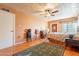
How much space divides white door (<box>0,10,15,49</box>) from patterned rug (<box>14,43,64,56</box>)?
1.40 ft

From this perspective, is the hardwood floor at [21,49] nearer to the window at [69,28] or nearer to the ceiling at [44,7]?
the window at [69,28]

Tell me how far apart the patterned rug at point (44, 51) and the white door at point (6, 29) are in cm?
43

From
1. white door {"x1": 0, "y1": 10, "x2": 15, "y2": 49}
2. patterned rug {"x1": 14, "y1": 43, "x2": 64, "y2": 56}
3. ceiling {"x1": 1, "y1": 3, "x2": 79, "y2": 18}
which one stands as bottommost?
patterned rug {"x1": 14, "y1": 43, "x2": 64, "y2": 56}

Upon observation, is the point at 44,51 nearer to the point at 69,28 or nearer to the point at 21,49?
the point at 21,49

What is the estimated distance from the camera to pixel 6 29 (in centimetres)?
317

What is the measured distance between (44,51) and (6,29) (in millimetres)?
1194

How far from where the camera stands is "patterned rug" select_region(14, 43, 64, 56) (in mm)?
3107

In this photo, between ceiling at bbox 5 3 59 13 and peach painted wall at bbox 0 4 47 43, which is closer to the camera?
ceiling at bbox 5 3 59 13

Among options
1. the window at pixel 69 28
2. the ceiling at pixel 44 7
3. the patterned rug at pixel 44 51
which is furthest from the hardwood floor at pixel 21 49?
the ceiling at pixel 44 7

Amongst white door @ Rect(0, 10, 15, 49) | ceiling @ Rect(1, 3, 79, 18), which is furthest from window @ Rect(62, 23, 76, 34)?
white door @ Rect(0, 10, 15, 49)

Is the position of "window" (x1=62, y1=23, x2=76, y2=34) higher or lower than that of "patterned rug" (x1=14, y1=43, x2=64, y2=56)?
higher

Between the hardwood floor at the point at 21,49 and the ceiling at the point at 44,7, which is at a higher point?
the ceiling at the point at 44,7

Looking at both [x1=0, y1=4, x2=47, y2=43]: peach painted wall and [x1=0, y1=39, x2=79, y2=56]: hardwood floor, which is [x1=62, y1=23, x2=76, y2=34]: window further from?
[x1=0, y1=4, x2=47, y2=43]: peach painted wall

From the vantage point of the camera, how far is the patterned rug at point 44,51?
3107mm
